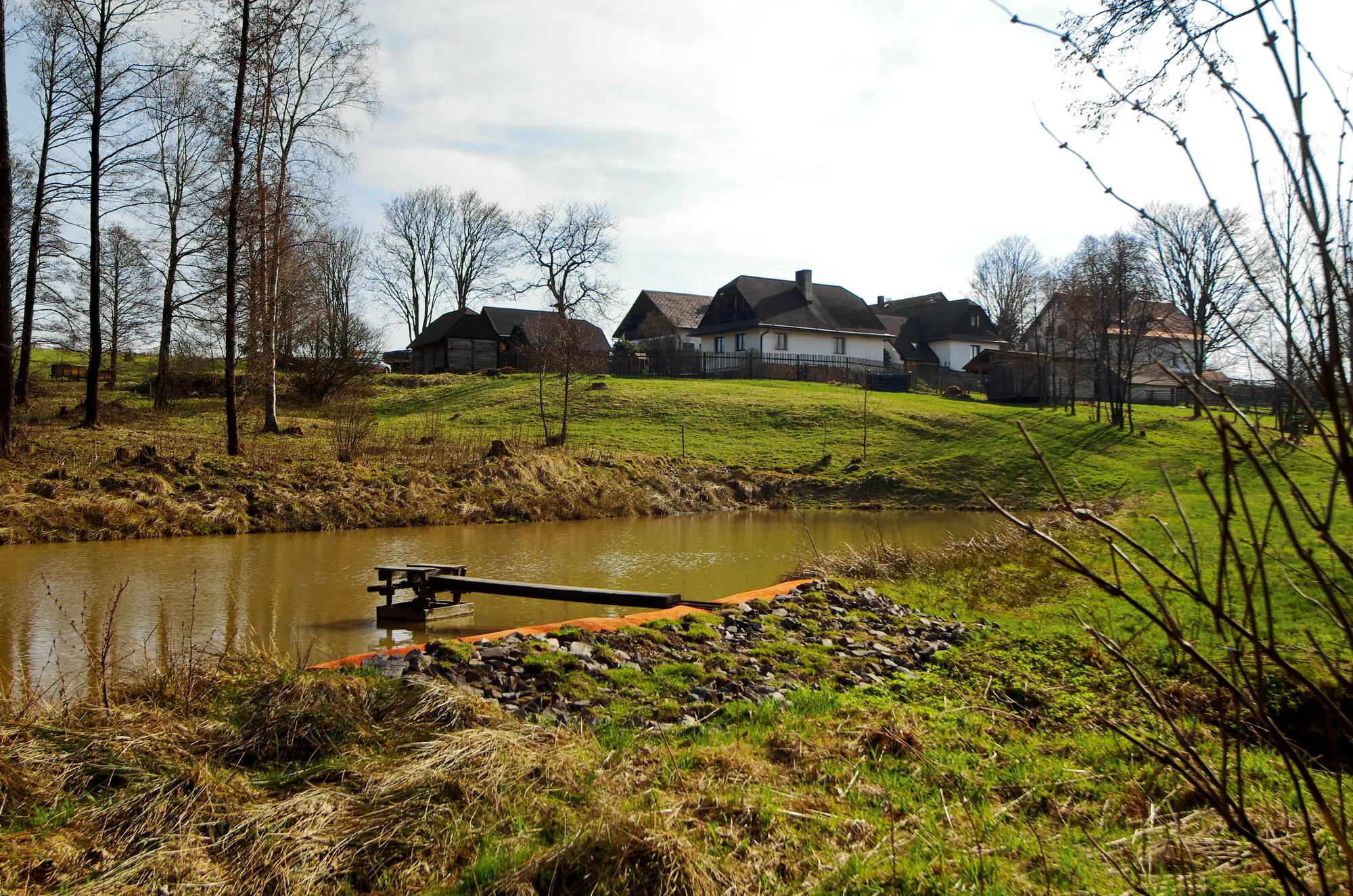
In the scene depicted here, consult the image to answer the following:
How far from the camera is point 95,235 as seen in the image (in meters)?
22.7

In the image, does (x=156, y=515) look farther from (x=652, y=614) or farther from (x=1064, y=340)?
(x=1064, y=340)

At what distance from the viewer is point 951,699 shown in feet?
18.6

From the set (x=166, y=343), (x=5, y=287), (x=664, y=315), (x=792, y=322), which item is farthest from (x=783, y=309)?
(x=5, y=287)

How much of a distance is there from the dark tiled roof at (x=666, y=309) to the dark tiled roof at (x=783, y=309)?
405cm

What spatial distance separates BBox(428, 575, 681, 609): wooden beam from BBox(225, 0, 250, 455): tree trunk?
12090mm

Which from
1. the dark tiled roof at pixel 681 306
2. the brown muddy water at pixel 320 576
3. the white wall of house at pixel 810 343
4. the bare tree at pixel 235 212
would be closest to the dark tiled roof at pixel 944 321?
the white wall of house at pixel 810 343

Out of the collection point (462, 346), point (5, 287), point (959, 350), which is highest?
point (959, 350)

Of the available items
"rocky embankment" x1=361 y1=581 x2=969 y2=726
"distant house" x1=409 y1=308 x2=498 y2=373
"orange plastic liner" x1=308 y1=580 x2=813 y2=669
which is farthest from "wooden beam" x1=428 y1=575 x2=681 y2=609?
"distant house" x1=409 y1=308 x2=498 y2=373

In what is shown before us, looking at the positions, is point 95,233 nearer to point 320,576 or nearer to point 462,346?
point 320,576

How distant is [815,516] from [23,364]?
916 inches

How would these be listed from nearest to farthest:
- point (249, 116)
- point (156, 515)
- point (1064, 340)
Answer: point (156, 515) → point (249, 116) → point (1064, 340)

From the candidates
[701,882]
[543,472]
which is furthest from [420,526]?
[701,882]

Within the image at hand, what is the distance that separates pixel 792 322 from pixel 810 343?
1784 millimetres

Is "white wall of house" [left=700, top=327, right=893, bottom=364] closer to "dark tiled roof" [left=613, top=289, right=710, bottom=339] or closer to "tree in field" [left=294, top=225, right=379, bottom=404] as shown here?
"dark tiled roof" [left=613, top=289, right=710, bottom=339]
